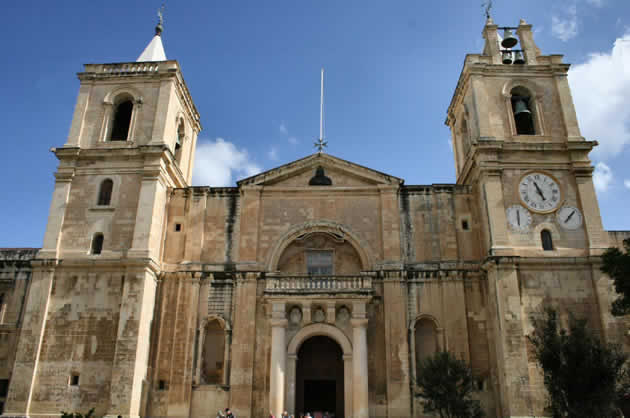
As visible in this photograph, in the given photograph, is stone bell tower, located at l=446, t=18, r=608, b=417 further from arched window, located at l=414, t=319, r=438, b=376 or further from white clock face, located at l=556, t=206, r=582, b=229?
arched window, located at l=414, t=319, r=438, b=376

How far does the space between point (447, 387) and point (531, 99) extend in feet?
52.2

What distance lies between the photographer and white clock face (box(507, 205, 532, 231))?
24188 millimetres

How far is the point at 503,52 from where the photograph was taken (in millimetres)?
28922

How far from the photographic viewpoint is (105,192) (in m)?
25.9

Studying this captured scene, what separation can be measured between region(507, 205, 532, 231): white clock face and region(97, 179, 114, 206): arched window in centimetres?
1900

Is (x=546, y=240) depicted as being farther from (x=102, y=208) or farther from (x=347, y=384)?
(x=102, y=208)

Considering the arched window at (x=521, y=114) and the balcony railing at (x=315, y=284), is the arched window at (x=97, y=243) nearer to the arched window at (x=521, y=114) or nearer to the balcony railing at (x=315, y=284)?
the balcony railing at (x=315, y=284)

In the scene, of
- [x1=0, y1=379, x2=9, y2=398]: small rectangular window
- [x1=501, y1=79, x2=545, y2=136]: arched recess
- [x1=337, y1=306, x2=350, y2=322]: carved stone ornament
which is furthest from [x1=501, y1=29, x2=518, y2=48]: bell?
[x1=0, y1=379, x2=9, y2=398]: small rectangular window

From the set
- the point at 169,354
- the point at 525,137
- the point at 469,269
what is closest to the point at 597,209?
the point at 525,137

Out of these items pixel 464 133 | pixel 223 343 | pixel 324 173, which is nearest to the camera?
pixel 223 343

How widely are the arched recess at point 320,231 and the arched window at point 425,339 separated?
370 cm

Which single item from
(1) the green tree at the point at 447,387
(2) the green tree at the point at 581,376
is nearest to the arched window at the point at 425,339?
(1) the green tree at the point at 447,387

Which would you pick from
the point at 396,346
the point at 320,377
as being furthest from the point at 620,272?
the point at 320,377

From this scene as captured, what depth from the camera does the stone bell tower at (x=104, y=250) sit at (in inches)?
867
